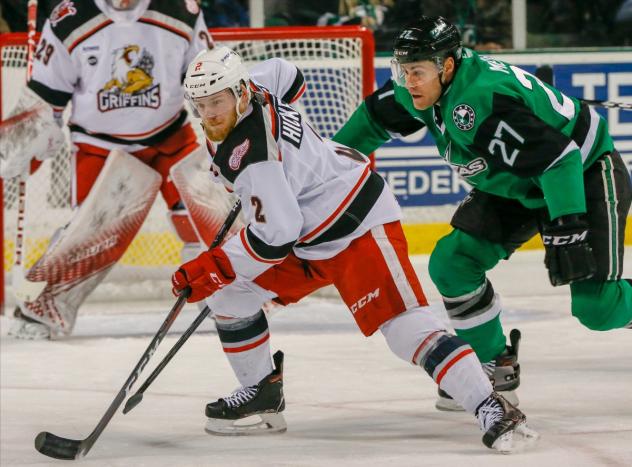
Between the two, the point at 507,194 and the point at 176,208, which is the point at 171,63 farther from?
the point at 507,194

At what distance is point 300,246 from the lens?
2834mm

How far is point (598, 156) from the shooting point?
3.05 m

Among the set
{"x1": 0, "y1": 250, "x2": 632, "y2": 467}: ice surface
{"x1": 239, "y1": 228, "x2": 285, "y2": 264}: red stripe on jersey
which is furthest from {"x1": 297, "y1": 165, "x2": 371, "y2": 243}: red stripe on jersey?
{"x1": 0, "y1": 250, "x2": 632, "y2": 467}: ice surface

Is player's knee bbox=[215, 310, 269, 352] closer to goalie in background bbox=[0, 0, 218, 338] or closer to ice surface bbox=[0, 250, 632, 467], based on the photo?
ice surface bbox=[0, 250, 632, 467]

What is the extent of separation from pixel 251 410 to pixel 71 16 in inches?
70.1

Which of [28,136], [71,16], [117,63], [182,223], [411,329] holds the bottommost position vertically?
[182,223]

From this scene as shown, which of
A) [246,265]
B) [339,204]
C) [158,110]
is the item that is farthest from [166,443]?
[158,110]

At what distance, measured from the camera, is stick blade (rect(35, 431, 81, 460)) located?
108 inches

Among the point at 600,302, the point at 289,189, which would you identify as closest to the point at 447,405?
the point at 600,302

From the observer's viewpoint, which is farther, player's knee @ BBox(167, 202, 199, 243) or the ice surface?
player's knee @ BBox(167, 202, 199, 243)

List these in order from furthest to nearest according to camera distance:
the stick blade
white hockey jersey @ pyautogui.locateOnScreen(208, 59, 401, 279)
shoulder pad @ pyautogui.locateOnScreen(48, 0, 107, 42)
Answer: shoulder pad @ pyautogui.locateOnScreen(48, 0, 107, 42) → the stick blade → white hockey jersey @ pyautogui.locateOnScreen(208, 59, 401, 279)

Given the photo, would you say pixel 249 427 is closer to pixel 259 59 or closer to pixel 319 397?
pixel 319 397

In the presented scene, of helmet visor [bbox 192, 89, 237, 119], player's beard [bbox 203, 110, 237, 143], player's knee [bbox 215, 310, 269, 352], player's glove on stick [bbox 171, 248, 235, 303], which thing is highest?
helmet visor [bbox 192, 89, 237, 119]

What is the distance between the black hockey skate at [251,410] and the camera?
9.79 feet
